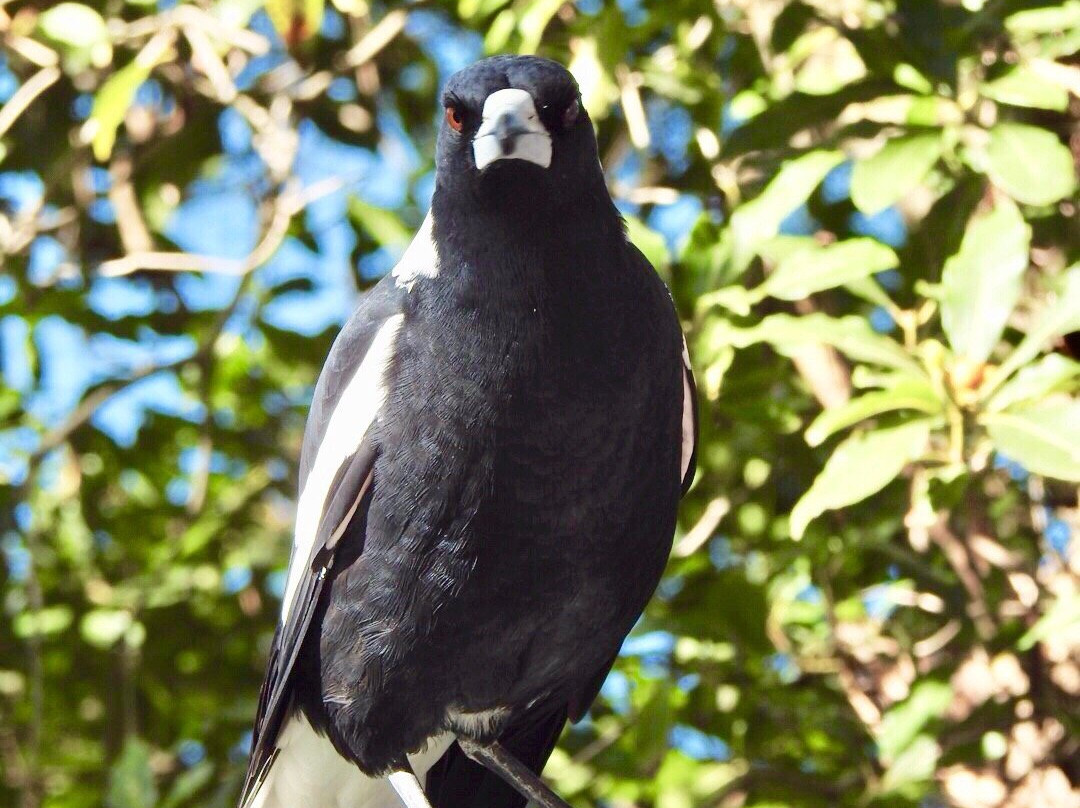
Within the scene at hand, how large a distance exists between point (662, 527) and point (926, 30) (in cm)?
67

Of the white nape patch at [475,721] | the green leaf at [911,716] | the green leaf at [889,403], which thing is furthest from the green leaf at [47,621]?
the green leaf at [889,403]

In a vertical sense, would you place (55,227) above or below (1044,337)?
below

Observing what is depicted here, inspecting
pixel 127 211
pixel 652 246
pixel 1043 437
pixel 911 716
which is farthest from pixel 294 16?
pixel 911 716

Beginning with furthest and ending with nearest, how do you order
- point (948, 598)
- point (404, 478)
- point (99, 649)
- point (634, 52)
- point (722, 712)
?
point (99, 649), point (634, 52), point (722, 712), point (948, 598), point (404, 478)

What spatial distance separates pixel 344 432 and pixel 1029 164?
802 millimetres

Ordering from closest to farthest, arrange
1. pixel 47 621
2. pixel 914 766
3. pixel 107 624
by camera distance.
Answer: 1. pixel 914 766
2. pixel 107 624
3. pixel 47 621

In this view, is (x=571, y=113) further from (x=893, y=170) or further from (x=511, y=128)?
(x=893, y=170)

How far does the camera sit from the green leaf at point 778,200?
1732 millimetres

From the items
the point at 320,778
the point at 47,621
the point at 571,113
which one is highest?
the point at 571,113

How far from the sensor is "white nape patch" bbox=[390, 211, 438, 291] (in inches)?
62.2

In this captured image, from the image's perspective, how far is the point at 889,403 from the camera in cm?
153

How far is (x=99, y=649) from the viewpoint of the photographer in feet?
9.15

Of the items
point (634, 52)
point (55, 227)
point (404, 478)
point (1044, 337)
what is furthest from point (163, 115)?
point (1044, 337)

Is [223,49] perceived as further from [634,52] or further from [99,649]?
[99,649]
